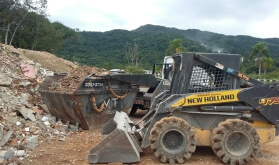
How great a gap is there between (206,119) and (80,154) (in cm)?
230

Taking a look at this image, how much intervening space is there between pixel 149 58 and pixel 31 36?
84.8 ft

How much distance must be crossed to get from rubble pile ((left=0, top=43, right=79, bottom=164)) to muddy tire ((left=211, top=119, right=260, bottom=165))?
3279mm

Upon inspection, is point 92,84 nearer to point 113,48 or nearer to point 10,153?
point 10,153

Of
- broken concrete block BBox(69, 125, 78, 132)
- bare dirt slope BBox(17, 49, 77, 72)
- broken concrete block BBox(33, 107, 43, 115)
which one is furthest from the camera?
bare dirt slope BBox(17, 49, 77, 72)

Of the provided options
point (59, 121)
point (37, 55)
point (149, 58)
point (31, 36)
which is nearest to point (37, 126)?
point (59, 121)

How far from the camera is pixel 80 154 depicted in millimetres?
5816

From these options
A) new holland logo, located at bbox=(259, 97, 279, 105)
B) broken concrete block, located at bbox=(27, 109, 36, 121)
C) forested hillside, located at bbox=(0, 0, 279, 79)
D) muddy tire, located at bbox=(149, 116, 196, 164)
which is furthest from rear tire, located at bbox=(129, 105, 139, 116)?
forested hillside, located at bbox=(0, 0, 279, 79)

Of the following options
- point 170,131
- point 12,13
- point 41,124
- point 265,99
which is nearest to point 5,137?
point 41,124

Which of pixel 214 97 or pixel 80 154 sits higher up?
pixel 214 97

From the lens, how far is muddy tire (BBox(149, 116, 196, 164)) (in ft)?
16.8

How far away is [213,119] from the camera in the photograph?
17.8 feet

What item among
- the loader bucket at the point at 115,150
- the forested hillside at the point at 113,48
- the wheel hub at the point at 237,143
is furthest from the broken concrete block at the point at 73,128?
the forested hillside at the point at 113,48

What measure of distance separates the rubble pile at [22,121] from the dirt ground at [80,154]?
214mm

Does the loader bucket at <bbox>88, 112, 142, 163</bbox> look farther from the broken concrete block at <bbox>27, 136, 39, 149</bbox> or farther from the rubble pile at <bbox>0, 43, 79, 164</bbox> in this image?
the broken concrete block at <bbox>27, 136, 39, 149</bbox>
